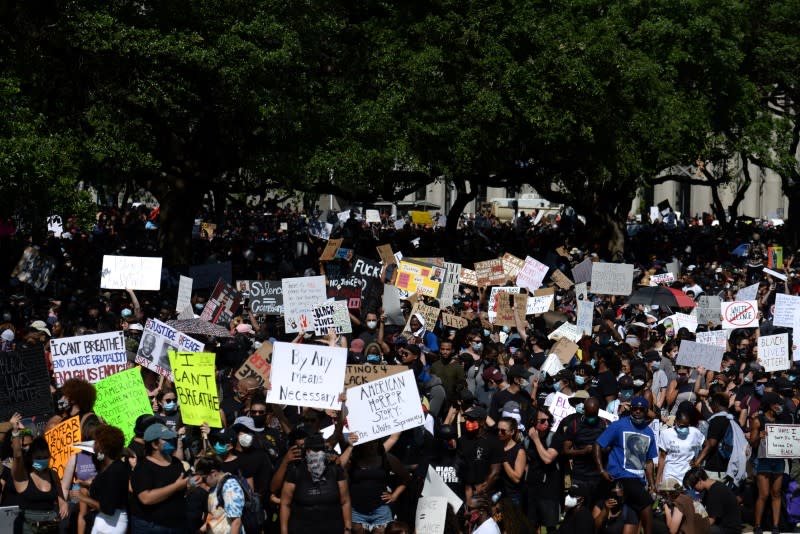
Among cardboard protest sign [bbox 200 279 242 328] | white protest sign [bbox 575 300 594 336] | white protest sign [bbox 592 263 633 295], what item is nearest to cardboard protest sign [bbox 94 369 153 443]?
cardboard protest sign [bbox 200 279 242 328]

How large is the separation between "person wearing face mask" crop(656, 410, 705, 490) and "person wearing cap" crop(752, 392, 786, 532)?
27.3 inches

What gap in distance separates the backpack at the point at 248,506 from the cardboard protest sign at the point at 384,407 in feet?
4.15

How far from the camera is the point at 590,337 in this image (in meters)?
19.2

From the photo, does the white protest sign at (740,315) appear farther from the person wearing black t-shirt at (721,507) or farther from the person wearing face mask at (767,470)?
the person wearing black t-shirt at (721,507)

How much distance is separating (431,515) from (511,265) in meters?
14.0

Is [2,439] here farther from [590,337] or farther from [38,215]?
[38,215]

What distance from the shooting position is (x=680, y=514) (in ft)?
35.9

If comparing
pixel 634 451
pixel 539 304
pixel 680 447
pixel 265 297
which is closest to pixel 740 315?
pixel 539 304

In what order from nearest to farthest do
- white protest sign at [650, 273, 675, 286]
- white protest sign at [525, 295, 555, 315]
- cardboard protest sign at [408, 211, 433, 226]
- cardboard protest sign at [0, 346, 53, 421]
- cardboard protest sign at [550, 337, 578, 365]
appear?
cardboard protest sign at [0, 346, 53, 421]
cardboard protest sign at [550, 337, 578, 365]
white protest sign at [525, 295, 555, 315]
white protest sign at [650, 273, 675, 286]
cardboard protest sign at [408, 211, 433, 226]

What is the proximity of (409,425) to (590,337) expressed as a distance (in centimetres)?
866

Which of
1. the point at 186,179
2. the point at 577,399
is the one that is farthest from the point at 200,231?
the point at 577,399

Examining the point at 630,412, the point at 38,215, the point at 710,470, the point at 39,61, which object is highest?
the point at 39,61

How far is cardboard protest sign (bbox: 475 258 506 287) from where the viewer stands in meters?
24.5

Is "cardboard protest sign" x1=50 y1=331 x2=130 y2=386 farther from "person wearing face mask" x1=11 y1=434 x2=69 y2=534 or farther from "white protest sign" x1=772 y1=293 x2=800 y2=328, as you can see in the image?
"white protest sign" x1=772 y1=293 x2=800 y2=328
